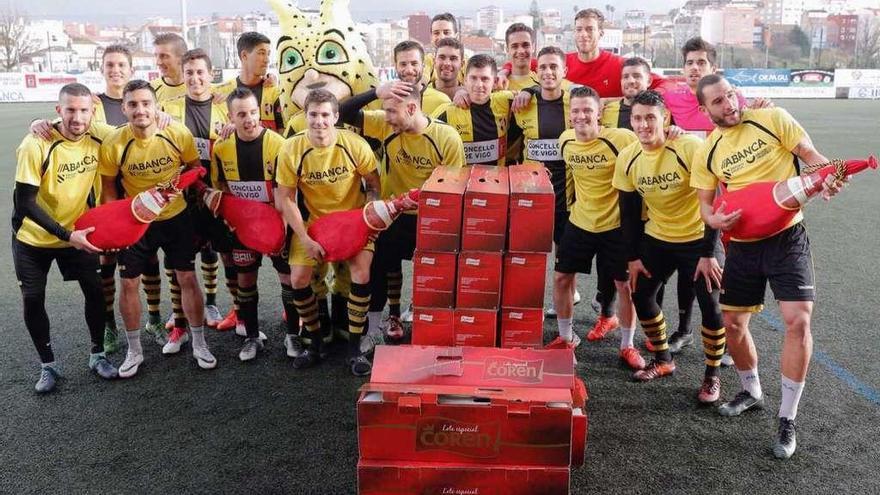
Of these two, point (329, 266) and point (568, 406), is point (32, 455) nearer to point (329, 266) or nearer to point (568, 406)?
point (329, 266)

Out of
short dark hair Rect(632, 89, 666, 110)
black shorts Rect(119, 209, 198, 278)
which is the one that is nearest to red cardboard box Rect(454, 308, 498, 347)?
short dark hair Rect(632, 89, 666, 110)

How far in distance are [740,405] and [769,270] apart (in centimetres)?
89

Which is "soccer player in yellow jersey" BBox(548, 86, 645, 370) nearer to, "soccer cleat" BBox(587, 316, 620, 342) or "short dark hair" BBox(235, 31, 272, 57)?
"soccer cleat" BBox(587, 316, 620, 342)

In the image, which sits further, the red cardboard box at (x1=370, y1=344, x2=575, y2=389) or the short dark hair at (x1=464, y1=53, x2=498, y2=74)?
the short dark hair at (x1=464, y1=53, x2=498, y2=74)

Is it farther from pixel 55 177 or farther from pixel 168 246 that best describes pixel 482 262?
pixel 55 177

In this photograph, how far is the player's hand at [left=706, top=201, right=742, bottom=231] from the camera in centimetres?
363

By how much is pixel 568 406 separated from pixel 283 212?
2428 mm

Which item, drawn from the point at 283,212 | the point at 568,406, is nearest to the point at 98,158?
the point at 283,212

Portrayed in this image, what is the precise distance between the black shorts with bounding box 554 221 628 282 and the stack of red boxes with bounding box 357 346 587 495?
70.4 inches

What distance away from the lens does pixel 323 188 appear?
4578 millimetres

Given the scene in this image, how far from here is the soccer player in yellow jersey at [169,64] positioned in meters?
5.55

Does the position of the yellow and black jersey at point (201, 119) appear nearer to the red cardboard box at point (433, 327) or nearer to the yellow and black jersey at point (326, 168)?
the yellow and black jersey at point (326, 168)

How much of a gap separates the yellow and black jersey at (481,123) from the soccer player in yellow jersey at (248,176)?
1.27 meters

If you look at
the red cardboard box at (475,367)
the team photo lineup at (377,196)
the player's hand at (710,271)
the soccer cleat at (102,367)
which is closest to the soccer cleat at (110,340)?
the team photo lineup at (377,196)
